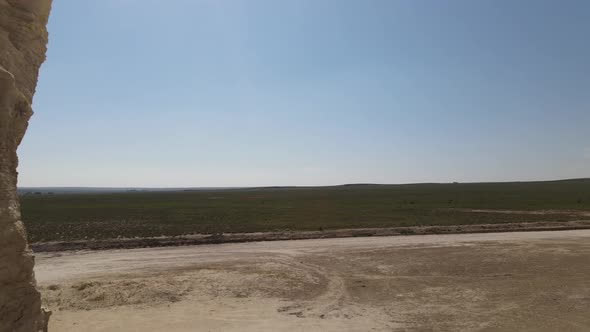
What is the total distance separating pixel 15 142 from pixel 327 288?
39.8 ft

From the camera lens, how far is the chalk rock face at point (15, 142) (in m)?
6.94

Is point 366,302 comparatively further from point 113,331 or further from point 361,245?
point 361,245

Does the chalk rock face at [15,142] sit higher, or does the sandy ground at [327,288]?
the chalk rock face at [15,142]

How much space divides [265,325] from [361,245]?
13602 millimetres

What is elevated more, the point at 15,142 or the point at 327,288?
the point at 15,142

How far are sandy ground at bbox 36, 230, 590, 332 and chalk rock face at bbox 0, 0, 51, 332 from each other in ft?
14.8

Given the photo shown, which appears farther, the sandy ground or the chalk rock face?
the sandy ground

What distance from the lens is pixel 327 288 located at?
15.1m

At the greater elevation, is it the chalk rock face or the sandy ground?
the chalk rock face

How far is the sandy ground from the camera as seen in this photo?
38.1 ft

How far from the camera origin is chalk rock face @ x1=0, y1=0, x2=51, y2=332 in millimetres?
6938

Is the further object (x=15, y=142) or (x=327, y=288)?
(x=327, y=288)

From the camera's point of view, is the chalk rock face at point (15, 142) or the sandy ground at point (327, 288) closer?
the chalk rock face at point (15, 142)

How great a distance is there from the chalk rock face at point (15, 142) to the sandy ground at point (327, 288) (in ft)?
14.8
